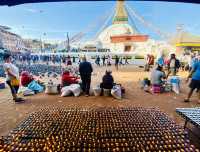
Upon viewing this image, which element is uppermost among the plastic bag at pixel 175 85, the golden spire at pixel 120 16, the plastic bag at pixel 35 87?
the golden spire at pixel 120 16

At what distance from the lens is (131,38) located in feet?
134

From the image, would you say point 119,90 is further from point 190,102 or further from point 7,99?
point 7,99

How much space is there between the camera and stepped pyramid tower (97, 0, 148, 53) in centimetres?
4069

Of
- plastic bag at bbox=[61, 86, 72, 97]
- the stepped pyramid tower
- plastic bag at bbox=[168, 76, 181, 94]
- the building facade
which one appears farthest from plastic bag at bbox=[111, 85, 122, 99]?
the building facade

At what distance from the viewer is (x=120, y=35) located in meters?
41.4

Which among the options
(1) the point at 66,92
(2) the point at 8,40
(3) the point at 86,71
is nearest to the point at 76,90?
(1) the point at 66,92

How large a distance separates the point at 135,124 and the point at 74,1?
2.37 meters

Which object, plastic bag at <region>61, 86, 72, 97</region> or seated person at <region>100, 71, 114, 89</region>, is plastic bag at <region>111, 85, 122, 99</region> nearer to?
seated person at <region>100, 71, 114, 89</region>

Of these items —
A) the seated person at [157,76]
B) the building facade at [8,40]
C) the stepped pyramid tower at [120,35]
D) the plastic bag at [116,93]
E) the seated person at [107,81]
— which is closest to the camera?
the plastic bag at [116,93]

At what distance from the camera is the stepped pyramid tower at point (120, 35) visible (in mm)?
40688

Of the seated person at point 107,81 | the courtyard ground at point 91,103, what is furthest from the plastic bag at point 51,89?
the seated person at point 107,81

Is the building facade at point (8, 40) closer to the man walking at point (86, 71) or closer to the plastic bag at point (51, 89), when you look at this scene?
the plastic bag at point (51, 89)

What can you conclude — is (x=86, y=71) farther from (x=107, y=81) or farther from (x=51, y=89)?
(x=51, y=89)

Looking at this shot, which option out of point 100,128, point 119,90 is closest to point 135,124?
point 100,128
